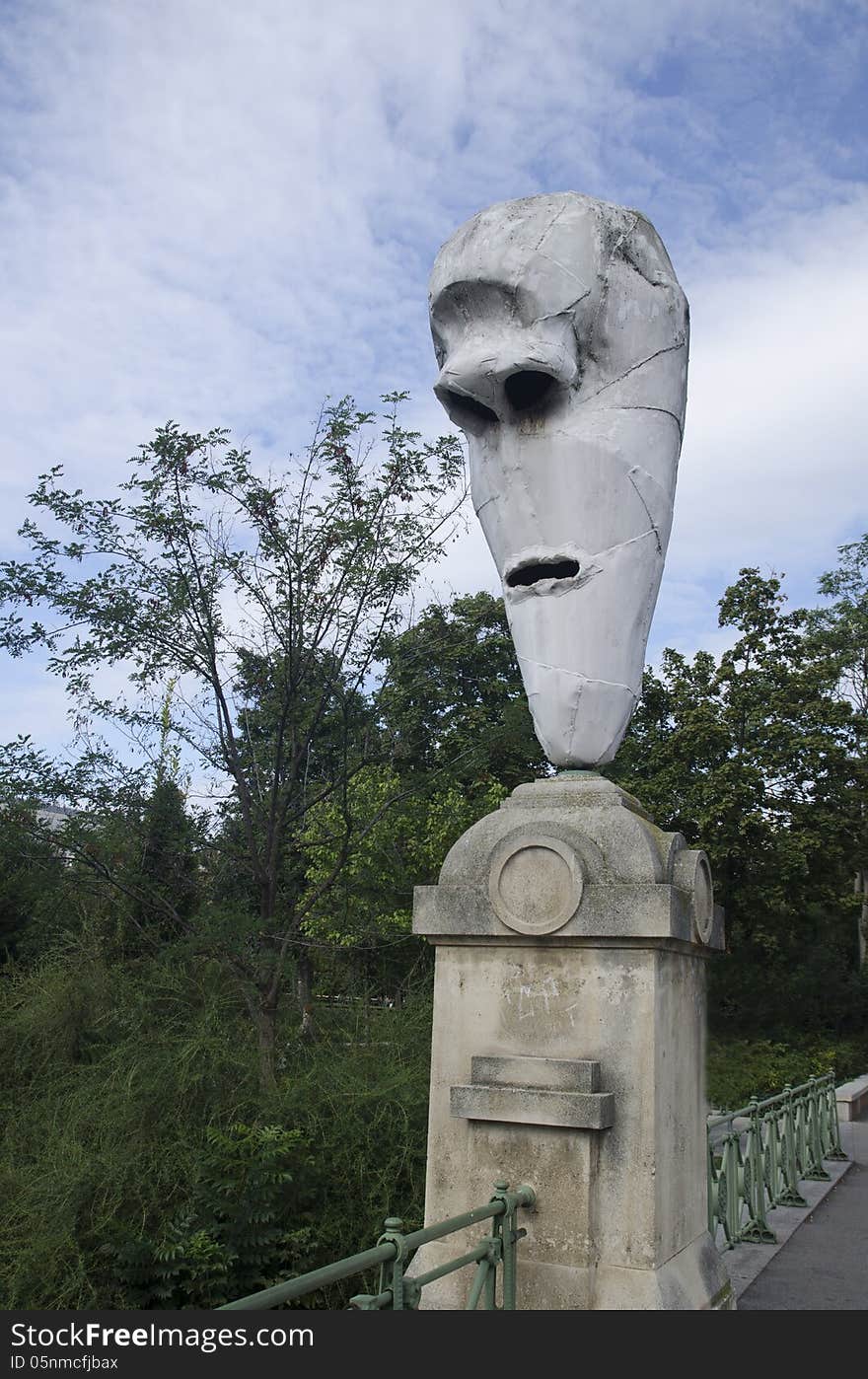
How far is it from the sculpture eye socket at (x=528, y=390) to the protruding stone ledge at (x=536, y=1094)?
2.86 m

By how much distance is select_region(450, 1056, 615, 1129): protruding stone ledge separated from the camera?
13.6 feet

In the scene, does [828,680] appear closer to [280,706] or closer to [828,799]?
[828,799]

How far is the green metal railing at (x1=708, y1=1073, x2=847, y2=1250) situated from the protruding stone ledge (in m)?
1.83

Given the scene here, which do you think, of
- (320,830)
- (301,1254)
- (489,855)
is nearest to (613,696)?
(489,855)

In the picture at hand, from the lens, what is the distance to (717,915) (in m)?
5.02

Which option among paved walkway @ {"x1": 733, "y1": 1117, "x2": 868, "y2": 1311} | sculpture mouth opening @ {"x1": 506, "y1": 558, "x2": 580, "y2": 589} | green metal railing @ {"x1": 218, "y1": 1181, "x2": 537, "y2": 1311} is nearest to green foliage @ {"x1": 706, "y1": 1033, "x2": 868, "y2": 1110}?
paved walkway @ {"x1": 733, "y1": 1117, "x2": 868, "y2": 1311}

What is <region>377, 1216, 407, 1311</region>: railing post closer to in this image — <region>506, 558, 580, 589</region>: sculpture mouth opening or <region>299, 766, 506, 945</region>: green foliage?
<region>506, 558, 580, 589</region>: sculpture mouth opening

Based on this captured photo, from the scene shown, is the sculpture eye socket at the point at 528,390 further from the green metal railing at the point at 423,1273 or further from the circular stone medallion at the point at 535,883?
the green metal railing at the point at 423,1273

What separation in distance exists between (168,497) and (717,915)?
586cm

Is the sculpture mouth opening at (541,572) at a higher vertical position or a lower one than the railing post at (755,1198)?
higher

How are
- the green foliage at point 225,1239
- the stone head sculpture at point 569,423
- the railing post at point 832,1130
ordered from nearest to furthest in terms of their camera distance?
the stone head sculpture at point 569,423 < the green foliage at point 225,1239 < the railing post at point 832,1130

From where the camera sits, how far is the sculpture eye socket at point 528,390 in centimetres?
505

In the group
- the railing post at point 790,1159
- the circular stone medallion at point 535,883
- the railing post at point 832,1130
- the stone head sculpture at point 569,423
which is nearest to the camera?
the circular stone medallion at point 535,883

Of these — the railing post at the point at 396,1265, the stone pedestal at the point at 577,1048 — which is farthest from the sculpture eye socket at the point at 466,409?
the railing post at the point at 396,1265
